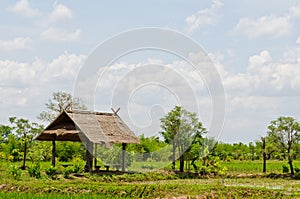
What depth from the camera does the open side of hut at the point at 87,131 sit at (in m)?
17.5

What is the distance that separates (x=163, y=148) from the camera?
23.1 meters

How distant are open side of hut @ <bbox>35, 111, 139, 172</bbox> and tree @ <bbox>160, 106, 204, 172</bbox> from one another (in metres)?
2.28

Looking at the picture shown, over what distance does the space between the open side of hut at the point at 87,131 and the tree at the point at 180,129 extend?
7.48 ft

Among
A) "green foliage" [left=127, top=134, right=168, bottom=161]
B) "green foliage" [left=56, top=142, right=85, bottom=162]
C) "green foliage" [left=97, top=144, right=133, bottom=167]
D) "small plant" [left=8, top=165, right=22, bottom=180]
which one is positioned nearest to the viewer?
"small plant" [left=8, top=165, right=22, bottom=180]

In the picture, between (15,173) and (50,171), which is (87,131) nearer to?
(50,171)

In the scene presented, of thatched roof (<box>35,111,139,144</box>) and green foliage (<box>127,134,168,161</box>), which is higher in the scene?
thatched roof (<box>35,111,139,144</box>)

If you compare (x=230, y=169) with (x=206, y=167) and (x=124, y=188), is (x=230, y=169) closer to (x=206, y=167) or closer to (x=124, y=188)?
(x=206, y=167)

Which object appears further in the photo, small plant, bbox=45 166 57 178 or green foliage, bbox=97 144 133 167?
green foliage, bbox=97 144 133 167

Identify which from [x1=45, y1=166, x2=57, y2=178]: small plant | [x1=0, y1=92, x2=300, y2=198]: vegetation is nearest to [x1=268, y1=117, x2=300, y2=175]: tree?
[x1=0, y1=92, x2=300, y2=198]: vegetation

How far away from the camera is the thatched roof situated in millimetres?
17500

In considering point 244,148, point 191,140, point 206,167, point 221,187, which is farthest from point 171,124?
point 244,148

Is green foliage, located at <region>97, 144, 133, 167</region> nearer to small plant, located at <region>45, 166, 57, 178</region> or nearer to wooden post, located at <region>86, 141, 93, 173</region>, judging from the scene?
wooden post, located at <region>86, 141, 93, 173</region>

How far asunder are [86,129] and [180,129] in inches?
203

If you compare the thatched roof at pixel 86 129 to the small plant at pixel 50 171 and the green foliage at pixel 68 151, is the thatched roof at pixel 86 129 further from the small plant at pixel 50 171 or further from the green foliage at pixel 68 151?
the green foliage at pixel 68 151
